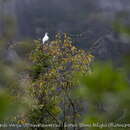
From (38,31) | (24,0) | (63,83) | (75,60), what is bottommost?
(63,83)

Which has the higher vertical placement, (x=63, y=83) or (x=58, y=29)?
(x=58, y=29)

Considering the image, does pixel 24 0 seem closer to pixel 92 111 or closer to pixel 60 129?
pixel 60 129

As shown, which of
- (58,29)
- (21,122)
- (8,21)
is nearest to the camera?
(8,21)

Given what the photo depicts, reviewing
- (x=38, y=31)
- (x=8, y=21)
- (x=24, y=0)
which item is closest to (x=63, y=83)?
(x=8, y=21)

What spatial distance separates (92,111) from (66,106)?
179 inches

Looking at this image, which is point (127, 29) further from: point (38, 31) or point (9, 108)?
point (38, 31)

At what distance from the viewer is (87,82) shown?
1.51 feet

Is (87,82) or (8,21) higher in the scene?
(8,21)

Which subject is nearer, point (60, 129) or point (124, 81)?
point (124, 81)

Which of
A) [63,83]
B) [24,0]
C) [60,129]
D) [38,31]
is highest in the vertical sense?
[24,0]

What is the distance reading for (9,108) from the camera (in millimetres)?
514

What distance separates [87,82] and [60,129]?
3.81 meters

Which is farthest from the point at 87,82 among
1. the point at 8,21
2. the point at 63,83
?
the point at 63,83

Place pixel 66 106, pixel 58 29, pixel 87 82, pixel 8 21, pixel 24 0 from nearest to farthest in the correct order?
pixel 87 82 → pixel 8 21 → pixel 66 106 → pixel 24 0 → pixel 58 29
